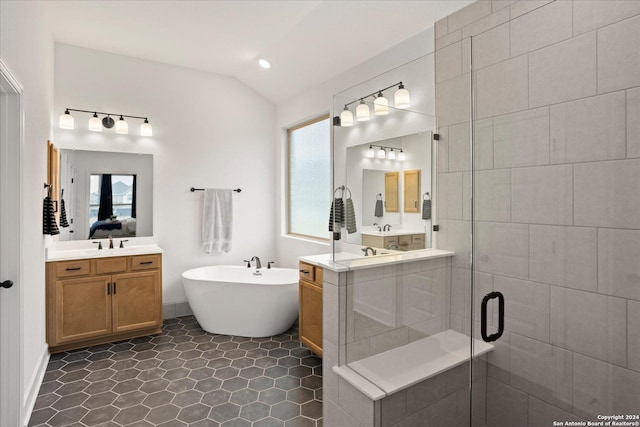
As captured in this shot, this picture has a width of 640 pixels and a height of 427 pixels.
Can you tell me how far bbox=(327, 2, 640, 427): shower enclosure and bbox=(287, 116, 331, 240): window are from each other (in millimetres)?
2081

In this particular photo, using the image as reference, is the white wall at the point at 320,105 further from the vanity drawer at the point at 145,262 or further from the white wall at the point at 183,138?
the vanity drawer at the point at 145,262

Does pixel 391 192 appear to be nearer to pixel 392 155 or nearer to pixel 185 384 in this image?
pixel 392 155

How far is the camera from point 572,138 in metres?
1.35

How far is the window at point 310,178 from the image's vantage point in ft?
13.8

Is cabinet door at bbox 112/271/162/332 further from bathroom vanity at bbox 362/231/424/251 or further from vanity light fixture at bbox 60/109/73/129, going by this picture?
bathroom vanity at bbox 362/231/424/251

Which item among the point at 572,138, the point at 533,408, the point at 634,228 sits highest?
the point at 572,138

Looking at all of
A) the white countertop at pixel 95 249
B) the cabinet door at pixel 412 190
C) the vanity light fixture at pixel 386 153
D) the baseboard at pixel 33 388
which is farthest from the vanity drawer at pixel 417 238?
the white countertop at pixel 95 249

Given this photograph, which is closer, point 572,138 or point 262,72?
point 572,138

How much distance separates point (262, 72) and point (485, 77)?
327cm

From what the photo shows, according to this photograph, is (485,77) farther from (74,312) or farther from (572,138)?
(74,312)

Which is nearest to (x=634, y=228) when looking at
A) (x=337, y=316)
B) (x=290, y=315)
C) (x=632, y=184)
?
(x=632, y=184)

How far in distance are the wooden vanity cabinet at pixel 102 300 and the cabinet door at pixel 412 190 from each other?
2946 millimetres

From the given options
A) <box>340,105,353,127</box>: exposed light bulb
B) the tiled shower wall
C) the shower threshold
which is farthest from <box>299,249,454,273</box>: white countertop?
<box>340,105,353,127</box>: exposed light bulb

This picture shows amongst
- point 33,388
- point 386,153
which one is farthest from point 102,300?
point 386,153
